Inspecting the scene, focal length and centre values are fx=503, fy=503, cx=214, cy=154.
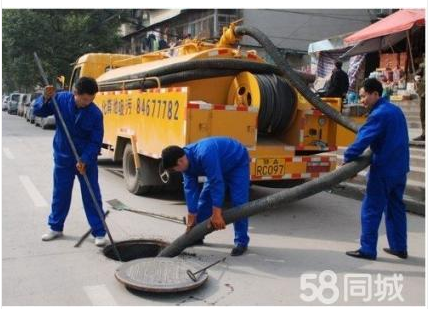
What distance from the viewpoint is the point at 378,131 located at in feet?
15.0

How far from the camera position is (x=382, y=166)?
4695 millimetres

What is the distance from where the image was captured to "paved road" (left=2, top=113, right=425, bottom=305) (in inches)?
150

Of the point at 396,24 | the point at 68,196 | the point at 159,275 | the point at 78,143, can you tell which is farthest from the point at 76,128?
the point at 396,24

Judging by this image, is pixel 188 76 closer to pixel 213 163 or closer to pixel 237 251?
pixel 213 163

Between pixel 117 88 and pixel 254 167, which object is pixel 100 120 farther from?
pixel 117 88

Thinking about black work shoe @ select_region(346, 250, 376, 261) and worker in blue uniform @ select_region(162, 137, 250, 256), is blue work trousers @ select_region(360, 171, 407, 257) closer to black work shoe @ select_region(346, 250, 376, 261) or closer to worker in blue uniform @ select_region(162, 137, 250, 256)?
black work shoe @ select_region(346, 250, 376, 261)

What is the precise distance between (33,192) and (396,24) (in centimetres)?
1141

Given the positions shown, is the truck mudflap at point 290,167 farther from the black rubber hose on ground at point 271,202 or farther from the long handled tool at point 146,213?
the black rubber hose on ground at point 271,202

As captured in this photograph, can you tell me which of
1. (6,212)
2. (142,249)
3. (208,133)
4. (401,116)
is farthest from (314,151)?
(6,212)

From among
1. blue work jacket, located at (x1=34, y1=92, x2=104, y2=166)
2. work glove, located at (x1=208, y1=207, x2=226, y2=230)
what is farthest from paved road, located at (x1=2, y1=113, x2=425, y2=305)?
blue work jacket, located at (x1=34, y1=92, x2=104, y2=166)

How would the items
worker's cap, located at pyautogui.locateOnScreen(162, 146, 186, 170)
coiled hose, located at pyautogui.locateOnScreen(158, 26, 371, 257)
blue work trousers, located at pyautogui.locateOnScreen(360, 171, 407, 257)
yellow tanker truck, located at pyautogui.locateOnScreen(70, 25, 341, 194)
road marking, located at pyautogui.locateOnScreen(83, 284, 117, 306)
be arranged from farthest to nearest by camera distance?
Answer: yellow tanker truck, located at pyautogui.locateOnScreen(70, 25, 341, 194) < blue work trousers, located at pyautogui.locateOnScreen(360, 171, 407, 257) < coiled hose, located at pyautogui.locateOnScreen(158, 26, 371, 257) < worker's cap, located at pyautogui.locateOnScreen(162, 146, 186, 170) < road marking, located at pyautogui.locateOnScreen(83, 284, 117, 306)

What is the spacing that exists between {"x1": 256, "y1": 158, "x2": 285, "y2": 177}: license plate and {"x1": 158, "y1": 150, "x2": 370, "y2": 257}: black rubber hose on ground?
146 cm

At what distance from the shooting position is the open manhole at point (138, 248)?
4.98 m

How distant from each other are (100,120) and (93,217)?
38.6 inches
